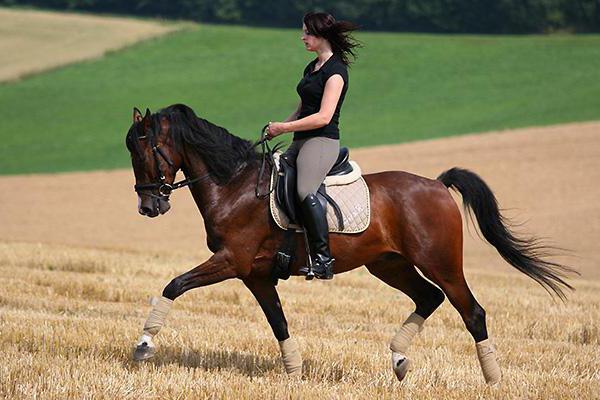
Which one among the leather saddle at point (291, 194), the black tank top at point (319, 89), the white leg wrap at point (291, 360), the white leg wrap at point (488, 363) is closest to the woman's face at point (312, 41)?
the black tank top at point (319, 89)

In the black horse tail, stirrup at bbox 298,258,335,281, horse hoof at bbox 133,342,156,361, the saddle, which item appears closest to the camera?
horse hoof at bbox 133,342,156,361

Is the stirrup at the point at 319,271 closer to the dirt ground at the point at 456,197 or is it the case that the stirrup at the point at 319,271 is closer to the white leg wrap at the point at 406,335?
the white leg wrap at the point at 406,335

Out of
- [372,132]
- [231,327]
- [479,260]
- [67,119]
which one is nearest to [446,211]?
[231,327]

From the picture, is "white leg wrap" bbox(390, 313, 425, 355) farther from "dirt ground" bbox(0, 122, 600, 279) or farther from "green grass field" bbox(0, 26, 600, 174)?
"green grass field" bbox(0, 26, 600, 174)

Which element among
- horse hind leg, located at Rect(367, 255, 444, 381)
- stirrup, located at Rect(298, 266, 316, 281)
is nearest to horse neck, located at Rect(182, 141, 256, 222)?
stirrup, located at Rect(298, 266, 316, 281)

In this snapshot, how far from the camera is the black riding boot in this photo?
7930 millimetres

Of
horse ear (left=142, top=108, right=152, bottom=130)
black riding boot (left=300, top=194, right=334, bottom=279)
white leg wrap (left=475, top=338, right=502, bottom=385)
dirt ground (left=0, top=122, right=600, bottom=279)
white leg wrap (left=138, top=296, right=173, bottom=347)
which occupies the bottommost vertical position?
dirt ground (left=0, top=122, right=600, bottom=279)

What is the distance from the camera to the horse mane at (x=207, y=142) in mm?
8164

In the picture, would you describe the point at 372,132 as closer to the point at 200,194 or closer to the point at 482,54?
the point at 482,54

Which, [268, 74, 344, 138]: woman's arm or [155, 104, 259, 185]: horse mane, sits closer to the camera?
[268, 74, 344, 138]: woman's arm

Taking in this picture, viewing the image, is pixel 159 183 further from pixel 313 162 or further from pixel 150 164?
pixel 313 162

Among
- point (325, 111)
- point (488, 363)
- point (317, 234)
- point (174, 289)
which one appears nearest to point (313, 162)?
point (325, 111)

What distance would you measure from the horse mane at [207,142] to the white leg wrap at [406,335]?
1.93 m

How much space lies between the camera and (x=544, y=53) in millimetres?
56844
